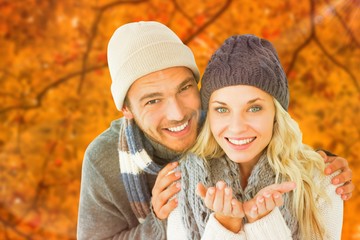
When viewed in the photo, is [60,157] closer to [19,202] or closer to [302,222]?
[19,202]

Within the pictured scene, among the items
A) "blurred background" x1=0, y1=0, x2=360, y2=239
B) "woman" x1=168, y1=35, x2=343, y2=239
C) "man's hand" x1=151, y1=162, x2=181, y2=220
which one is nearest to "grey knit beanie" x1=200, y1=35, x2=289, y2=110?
"woman" x1=168, y1=35, x2=343, y2=239

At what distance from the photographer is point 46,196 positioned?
211 cm

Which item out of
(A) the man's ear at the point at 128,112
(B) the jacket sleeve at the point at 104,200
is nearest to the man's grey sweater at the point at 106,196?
(B) the jacket sleeve at the point at 104,200

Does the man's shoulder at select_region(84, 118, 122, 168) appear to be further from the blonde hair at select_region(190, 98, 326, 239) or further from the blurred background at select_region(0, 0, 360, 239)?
the blurred background at select_region(0, 0, 360, 239)

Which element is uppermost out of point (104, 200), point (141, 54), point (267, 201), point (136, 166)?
point (141, 54)

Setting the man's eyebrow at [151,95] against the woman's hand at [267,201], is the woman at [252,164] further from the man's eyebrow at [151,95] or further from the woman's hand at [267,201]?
the man's eyebrow at [151,95]

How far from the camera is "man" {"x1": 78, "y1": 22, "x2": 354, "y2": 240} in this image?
4.30ft

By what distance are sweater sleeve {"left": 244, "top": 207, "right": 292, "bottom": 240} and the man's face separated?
309 millimetres

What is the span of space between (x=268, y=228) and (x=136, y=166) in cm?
47

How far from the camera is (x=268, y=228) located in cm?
113

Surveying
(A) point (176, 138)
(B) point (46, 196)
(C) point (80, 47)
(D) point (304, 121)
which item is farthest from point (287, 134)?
(B) point (46, 196)

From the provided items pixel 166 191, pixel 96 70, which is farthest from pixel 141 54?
pixel 96 70

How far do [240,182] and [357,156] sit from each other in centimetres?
95

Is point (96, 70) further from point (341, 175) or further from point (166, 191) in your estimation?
point (341, 175)
